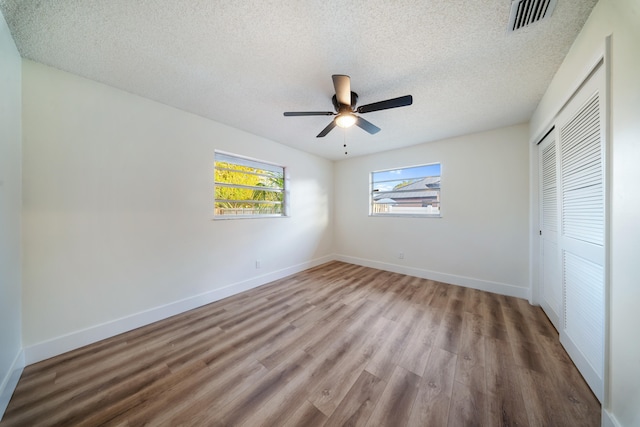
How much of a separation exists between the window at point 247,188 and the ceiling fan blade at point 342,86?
1.94 metres

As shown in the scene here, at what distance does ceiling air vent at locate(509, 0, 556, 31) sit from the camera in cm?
117

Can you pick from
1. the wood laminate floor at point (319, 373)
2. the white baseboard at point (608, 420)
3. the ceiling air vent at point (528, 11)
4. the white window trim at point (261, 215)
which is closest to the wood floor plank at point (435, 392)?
the wood laminate floor at point (319, 373)

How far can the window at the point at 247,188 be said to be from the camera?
2924 mm

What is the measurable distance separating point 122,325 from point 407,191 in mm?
4403

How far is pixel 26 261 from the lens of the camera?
162cm

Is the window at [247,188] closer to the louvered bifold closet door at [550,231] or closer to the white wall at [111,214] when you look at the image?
the white wall at [111,214]

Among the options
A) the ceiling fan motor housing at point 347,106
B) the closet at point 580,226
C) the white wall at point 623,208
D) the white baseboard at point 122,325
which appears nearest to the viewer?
the white wall at point 623,208

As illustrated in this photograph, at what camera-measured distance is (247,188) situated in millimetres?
3229

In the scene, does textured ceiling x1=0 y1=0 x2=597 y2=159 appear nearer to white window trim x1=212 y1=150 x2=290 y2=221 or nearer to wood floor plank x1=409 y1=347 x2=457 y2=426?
white window trim x1=212 y1=150 x2=290 y2=221

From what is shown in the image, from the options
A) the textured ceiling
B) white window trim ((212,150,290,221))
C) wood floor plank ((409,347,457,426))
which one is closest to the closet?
the textured ceiling

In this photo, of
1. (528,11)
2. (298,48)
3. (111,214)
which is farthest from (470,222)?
(111,214)

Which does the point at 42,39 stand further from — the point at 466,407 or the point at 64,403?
the point at 466,407

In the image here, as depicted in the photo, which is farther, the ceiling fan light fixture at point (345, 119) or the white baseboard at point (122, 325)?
the ceiling fan light fixture at point (345, 119)

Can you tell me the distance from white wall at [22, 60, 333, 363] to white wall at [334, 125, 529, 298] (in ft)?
9.23
